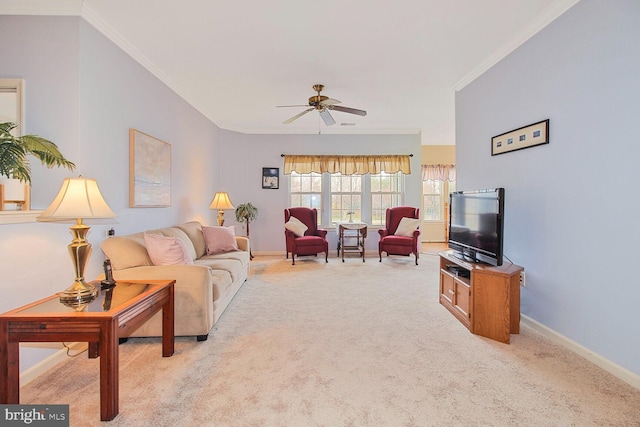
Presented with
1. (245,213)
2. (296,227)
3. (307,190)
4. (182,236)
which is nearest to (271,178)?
(307,190)

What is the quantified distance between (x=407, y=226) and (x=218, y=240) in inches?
137

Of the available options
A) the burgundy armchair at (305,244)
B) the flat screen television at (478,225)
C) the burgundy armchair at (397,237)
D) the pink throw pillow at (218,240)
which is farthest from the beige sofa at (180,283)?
the burgundy armchair at (397,237)

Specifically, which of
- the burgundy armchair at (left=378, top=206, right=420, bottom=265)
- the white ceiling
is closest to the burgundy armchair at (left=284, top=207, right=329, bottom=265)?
the burgundy armchair at (left=378, top=206, right=420, bottom=265)

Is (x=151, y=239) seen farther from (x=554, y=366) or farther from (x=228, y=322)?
(x=554, y=366)

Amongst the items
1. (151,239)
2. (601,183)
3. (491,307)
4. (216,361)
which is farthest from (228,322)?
(601,183)

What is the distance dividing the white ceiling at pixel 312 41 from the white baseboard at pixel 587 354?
8.60ft

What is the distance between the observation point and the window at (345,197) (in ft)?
21.3

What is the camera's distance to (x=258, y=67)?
11.2ft

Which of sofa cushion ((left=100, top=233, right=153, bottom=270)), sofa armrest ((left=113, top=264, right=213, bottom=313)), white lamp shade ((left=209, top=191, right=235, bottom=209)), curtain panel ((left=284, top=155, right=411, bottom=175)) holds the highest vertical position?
curtain panel ((left=284, top=155, right=411, bottom=175))

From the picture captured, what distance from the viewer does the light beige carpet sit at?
1.57 meters

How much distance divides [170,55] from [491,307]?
13.2ft

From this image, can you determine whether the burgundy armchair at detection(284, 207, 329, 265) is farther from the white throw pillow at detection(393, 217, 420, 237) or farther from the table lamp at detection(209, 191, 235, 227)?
the white throw pillow at detection(393, 217, 420, 237)

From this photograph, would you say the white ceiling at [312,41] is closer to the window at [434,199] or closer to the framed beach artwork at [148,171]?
the framed beach artwork at [148,171]

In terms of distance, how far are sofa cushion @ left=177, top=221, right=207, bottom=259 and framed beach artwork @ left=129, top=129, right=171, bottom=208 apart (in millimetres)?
380
